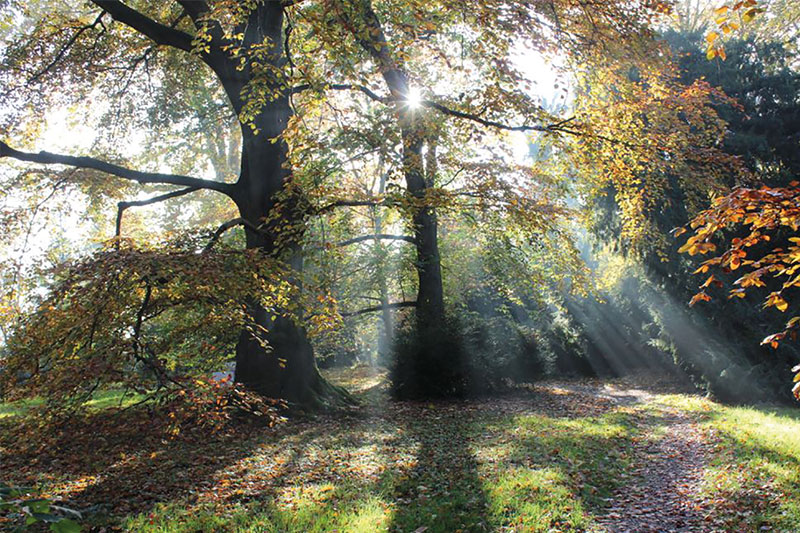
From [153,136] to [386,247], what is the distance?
7.97m

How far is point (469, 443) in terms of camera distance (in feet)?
28.7

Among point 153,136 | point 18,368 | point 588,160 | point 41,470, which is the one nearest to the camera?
point 18,368

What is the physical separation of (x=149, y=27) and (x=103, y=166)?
2.75m

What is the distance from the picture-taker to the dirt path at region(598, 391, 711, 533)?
5078mm

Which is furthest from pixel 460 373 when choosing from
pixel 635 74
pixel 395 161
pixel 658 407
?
pixel 635 74

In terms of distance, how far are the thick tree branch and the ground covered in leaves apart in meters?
6.74

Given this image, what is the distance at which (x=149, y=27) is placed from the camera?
1023cm

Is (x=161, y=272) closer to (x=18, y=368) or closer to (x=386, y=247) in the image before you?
(x=18, y=368)

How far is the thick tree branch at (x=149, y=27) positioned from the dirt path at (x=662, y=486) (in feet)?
32.9

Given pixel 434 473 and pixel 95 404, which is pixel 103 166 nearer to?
pixel 434 473

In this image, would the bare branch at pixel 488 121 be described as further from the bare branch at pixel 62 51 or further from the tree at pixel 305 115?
the bare branch at pixel 62 51

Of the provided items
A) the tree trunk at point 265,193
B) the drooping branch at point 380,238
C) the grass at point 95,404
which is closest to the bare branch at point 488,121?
the tree trunk at point 265,193

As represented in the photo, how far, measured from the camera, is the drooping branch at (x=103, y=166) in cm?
921

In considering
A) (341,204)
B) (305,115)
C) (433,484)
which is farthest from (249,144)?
(433,484)
